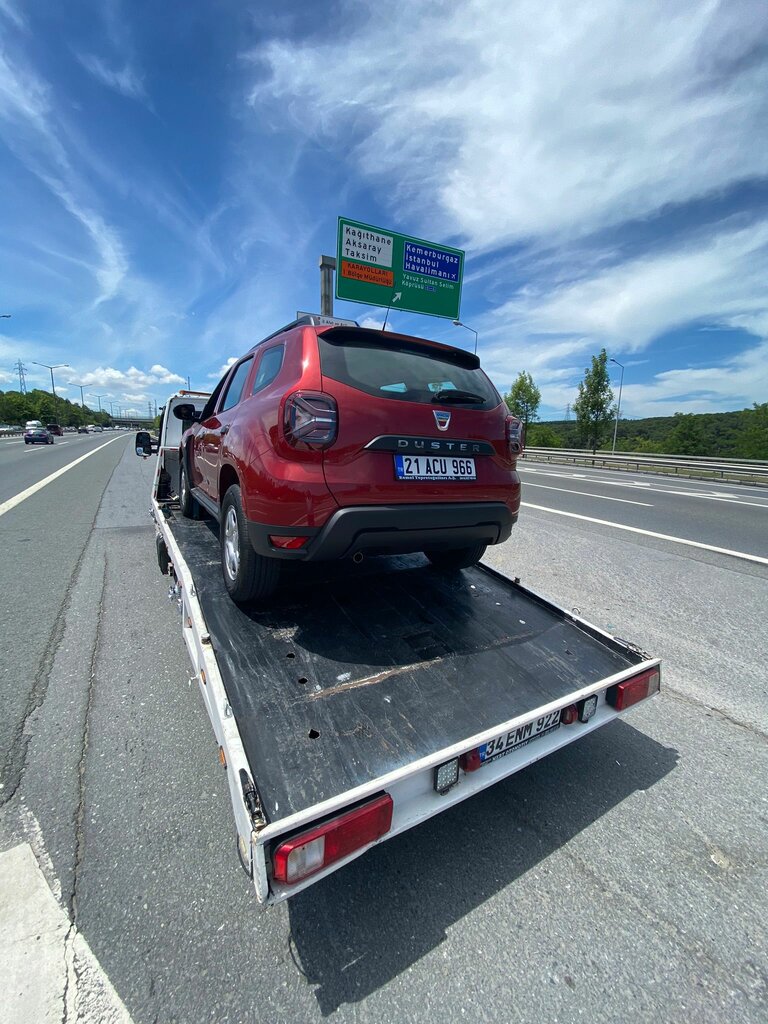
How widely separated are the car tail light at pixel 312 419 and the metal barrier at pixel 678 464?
22739 mm

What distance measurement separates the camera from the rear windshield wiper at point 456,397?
8.47ft

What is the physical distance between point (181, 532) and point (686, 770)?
4.16 meters

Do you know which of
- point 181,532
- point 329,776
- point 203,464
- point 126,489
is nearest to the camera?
point 329,776

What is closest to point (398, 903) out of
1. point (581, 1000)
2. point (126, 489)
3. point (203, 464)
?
point (581, 1000)

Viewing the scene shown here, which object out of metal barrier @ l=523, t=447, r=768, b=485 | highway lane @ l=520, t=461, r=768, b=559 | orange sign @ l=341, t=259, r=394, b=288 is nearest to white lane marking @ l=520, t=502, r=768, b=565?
highway lane @ l=520, t=461, r=768, b=559

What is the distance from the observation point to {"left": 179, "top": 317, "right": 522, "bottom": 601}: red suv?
88.8 inches

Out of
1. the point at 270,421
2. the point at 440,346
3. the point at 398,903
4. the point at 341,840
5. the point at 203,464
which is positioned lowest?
the point at 398,903

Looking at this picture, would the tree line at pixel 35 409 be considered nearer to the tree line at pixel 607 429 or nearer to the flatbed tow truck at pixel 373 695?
the tree line at pixel 607 429

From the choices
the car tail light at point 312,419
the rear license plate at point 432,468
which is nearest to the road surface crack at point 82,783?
the car tail light at point 312,419

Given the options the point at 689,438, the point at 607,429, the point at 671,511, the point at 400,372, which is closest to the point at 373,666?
the point at 400,372

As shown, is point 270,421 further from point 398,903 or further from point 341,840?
point 398,903

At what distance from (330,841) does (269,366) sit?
2.48 m

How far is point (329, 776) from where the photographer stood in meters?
1.60

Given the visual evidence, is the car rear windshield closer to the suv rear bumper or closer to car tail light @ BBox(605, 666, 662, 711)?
the suv rear bumper
